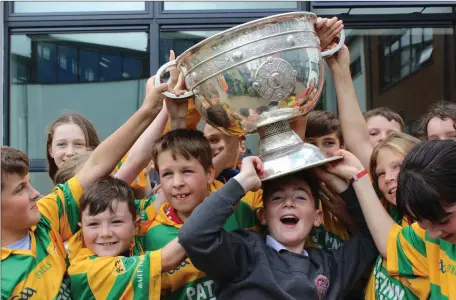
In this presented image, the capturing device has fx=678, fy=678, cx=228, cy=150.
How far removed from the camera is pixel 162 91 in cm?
187

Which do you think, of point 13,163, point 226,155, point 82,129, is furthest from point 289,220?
point 82,129

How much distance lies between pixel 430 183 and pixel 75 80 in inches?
117

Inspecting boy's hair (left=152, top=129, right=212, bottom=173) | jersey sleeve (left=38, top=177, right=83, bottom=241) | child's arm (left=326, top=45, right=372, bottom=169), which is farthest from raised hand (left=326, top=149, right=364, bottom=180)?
jersey sleeve (left=38, top=177, right=83, bottom=241)

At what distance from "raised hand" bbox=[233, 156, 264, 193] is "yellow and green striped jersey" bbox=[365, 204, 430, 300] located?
412 millimetres

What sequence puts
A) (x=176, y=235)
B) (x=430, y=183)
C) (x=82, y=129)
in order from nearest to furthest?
(x=430, y=183)
(x=176, y=235)
(x=82, y=129)

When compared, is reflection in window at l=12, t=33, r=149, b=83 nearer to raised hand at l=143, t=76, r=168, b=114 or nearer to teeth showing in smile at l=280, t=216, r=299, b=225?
raised hand at l=143, t=76, r=168, b=114

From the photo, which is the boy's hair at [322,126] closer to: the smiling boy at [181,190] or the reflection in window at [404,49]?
the smiling boy at [181,190]

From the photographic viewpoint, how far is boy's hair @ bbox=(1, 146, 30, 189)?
183 centimetres

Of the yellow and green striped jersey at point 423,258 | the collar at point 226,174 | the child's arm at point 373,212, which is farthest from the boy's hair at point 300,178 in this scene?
the collar at point 226,174

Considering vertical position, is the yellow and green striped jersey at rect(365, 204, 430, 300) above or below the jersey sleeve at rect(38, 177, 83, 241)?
below

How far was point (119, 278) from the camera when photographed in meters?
1.79

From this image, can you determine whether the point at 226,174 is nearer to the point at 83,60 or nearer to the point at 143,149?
the point at 143,149

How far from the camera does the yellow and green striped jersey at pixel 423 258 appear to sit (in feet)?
5.51

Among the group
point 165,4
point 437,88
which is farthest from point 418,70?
point 165,4
